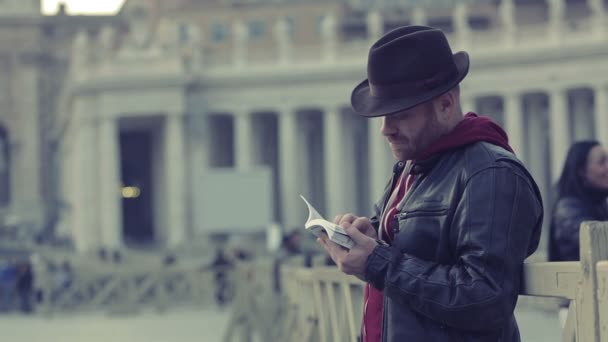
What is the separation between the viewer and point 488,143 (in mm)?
5277

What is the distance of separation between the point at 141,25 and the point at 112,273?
126 feet

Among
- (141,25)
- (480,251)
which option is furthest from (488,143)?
(141,25)

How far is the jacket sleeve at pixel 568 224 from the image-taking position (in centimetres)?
845

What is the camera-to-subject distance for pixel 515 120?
65.1 metres

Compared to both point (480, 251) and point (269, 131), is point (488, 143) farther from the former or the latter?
point (269, 131)

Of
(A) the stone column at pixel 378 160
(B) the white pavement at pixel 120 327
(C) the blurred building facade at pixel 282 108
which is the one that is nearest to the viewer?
(B) the white pavement at pixel 120 327

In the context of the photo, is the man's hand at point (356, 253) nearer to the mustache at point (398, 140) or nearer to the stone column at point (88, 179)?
the mustache at point (398, 140)

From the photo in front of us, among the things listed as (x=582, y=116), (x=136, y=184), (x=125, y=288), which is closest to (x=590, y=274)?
(x=125, y=288)

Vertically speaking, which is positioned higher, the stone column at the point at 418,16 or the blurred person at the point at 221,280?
the stone column at the point at 418,16

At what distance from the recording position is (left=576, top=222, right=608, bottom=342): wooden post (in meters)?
4.58

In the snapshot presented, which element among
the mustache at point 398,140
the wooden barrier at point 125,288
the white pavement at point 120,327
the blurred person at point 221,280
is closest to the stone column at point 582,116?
the blurred person at point 221,280

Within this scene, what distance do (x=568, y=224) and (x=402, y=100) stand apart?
141 inches

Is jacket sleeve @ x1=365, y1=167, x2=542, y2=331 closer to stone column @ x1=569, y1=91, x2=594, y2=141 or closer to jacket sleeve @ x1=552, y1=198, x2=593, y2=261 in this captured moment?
jacket sleeve @ x1=552, y1=198, x2=593, y2=261

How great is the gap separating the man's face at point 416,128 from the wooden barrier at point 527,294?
27.6 inches
